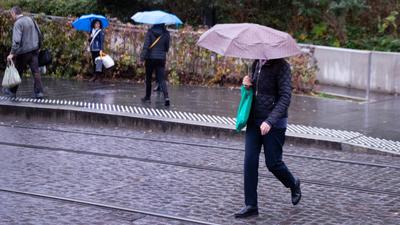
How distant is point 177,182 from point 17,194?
1807 millimetres

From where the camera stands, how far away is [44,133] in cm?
A: 1233

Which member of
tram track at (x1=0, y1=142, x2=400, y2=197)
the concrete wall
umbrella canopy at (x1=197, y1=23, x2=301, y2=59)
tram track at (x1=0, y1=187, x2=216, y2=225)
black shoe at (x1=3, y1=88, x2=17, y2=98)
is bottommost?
tram track at (x1=0, y1=142, x2=400, y2=197)

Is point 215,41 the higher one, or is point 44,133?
point 215,41

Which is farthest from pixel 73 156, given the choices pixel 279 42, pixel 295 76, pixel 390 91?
pixel 390 91

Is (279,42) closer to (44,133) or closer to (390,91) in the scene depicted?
(44,133)

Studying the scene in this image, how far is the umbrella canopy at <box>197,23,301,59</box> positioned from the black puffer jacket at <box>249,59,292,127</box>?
0.22m

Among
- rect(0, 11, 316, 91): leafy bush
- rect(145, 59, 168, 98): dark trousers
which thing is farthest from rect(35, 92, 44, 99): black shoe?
rect(0, 11, 316, 91): leafy bush

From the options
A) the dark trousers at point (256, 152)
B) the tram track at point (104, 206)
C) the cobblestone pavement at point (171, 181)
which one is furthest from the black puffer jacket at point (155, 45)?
the dark trousers at point (256, 152)

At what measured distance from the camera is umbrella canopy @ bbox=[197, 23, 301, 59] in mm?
6875

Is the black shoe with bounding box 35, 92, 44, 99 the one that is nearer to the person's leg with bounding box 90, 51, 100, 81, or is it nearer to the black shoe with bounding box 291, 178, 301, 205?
the person's leg with bounding box 90, 51, 100, 81

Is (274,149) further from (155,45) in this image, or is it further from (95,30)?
(95,30)

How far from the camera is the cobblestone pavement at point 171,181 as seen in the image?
24.2 ft

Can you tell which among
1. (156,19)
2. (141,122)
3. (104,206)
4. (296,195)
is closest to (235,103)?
(156,19)

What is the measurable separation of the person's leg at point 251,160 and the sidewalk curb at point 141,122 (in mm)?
3971
